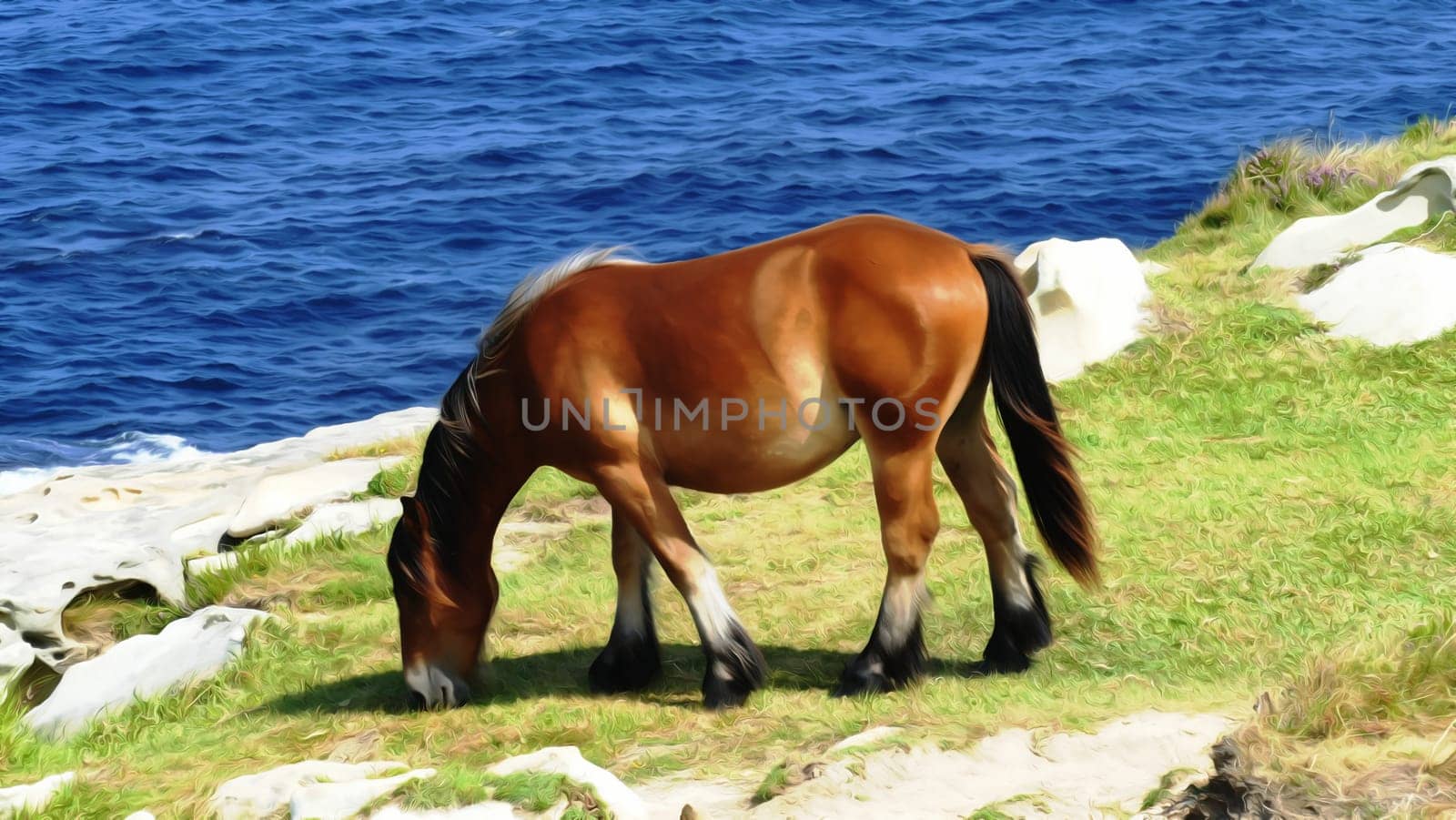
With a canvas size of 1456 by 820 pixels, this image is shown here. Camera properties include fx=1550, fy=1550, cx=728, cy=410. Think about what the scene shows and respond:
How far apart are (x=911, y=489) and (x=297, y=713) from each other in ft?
9.66

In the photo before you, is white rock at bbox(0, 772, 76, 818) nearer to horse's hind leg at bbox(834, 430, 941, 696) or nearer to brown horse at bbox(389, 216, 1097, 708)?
brown horse at bbox(389, 216, 1097, 708)

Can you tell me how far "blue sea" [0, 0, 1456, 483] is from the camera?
19.8 meters

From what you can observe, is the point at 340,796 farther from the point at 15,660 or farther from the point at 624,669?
the point at 15,660

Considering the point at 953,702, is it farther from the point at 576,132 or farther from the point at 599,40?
the point at 599,40

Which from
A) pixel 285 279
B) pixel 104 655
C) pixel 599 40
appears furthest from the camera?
pixel 599 40

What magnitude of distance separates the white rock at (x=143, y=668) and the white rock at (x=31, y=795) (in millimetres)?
1478

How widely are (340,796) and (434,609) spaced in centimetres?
159

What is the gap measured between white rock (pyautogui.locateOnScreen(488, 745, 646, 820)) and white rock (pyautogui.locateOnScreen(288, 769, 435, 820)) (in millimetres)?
302

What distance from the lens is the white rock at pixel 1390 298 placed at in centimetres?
1061

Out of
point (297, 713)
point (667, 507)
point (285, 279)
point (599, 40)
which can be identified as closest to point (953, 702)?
point (667, 507)

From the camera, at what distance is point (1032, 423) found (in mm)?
6461

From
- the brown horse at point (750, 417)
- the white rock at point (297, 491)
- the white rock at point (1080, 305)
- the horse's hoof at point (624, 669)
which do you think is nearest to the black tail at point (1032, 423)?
the brown horse at point (750, 417)

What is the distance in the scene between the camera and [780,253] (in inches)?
250

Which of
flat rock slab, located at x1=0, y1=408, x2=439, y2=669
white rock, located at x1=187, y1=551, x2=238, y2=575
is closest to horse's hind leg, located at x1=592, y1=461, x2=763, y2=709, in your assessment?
white rock, located at x1=187, y1=551, x2=238, y2=575
